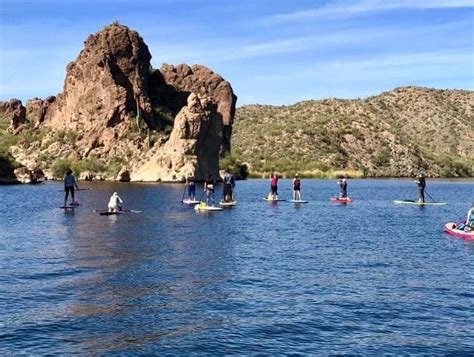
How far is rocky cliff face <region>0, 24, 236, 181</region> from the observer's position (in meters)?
126

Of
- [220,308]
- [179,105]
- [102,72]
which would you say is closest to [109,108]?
[102,72]

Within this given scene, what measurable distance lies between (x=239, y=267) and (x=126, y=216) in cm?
2449

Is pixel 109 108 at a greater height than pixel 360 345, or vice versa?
pixel 109 108

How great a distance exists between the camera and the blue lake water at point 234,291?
15.5m

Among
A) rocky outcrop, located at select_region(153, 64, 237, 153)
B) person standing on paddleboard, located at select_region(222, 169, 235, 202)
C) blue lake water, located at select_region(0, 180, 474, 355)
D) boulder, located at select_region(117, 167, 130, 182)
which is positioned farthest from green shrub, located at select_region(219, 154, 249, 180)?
blue lake water, located at select_region(0, 180, 474, 355)

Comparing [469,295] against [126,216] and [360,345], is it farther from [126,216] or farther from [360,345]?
[126,216]

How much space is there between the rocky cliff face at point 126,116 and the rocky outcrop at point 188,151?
18 centimetres

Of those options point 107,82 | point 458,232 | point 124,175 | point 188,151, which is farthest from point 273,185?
point 107,82

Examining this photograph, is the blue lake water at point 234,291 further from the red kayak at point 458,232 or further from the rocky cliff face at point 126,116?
the rocky cliff face at point 126,116

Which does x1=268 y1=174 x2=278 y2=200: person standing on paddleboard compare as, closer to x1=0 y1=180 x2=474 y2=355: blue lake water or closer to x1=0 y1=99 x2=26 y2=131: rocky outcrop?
x1=0 y1=180 x2=474 y2=355: blue lake water

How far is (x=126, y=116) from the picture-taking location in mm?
147125

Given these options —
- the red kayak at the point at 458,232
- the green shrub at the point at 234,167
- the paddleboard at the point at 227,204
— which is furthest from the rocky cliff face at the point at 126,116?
the red kayak at the point at 458,232

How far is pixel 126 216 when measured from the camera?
48.3 meters

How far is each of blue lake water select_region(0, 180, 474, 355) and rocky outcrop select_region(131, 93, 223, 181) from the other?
263 ft
